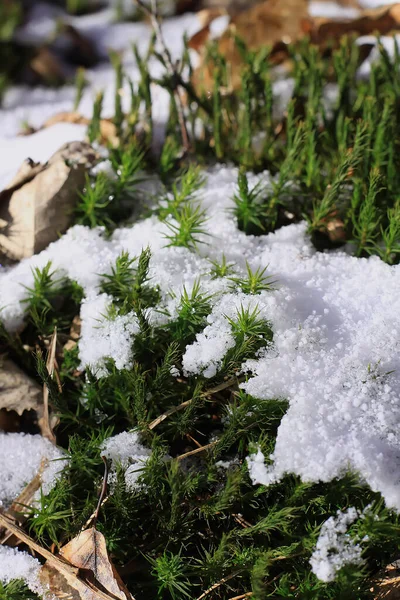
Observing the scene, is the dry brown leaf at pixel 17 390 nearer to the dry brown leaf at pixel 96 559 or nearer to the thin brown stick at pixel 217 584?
the dry brown leaf at pixel 96 559

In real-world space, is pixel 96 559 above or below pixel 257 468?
below

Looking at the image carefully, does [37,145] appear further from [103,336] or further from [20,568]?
[20,568]

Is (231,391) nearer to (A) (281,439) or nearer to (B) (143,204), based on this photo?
(A) (281,439)

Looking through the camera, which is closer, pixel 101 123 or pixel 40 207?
pixel 40 207

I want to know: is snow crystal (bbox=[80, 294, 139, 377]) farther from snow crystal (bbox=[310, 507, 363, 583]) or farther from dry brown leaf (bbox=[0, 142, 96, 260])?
snow crystal (bbox=[310, 507, 363, 583])

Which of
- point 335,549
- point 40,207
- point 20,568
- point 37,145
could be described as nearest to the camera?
point 335,549

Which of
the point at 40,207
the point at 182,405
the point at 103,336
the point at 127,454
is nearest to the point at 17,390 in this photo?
the point at 103,336

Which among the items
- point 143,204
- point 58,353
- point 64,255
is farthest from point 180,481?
point 143,204

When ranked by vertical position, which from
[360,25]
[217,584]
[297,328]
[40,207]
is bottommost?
[217,584]
